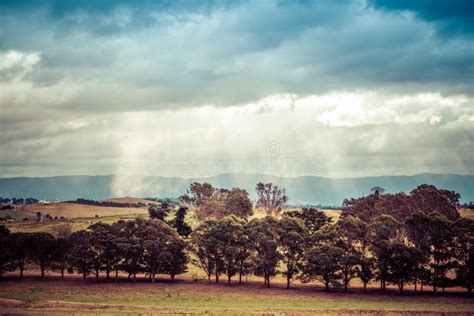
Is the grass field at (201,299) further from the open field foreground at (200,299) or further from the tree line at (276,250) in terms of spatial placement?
the tree line at (276,250)

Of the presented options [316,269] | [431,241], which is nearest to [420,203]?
[431,241]

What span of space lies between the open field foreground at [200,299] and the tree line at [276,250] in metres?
3.65

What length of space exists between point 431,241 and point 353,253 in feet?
53.0

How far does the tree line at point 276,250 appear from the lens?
98.4 meters

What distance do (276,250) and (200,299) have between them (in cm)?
2141

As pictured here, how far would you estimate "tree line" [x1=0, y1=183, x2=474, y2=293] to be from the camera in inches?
3875

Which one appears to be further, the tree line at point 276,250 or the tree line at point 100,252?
the tree line at point 100,252

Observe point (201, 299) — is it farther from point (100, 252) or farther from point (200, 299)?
point (100, 252)

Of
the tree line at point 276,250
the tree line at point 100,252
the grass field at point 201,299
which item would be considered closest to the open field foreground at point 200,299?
the grass field at point 201,299

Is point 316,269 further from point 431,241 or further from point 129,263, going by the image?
point 129,263

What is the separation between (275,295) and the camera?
95.1 metres

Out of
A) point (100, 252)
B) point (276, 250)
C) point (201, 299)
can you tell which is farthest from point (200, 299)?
point (100, 252)

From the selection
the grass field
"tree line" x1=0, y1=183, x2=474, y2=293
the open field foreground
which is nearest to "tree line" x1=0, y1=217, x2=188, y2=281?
"tree line" x1=0, y1=183, x2=474, y2=293

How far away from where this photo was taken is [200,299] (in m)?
92.1
